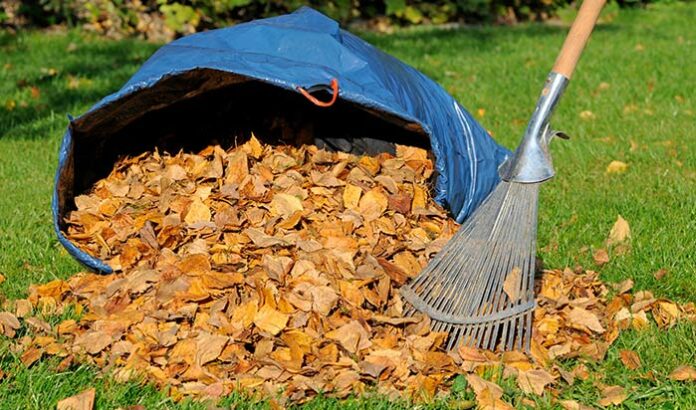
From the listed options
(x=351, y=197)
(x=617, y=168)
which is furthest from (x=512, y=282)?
(x=617, y=168)

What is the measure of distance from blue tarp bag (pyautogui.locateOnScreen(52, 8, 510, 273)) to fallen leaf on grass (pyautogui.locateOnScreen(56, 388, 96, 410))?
0.72m

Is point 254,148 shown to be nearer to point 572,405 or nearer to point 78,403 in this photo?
point 78,403

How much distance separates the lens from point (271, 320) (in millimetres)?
3105

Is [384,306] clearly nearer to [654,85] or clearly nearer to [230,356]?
[230,356]

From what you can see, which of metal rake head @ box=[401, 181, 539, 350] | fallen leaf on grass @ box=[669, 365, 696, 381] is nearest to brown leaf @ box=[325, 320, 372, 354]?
metal rake head @ box=[401, 181, 539, 350]

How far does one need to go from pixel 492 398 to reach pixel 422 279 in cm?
51

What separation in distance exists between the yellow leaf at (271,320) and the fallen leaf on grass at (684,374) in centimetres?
115

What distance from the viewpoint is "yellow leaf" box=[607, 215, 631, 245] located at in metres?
4.22

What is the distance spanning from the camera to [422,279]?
3328 millimetres

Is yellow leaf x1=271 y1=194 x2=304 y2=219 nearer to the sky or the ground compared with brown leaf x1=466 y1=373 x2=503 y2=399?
nearer to the sky

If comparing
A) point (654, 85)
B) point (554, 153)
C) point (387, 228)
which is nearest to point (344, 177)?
point (387, 228)

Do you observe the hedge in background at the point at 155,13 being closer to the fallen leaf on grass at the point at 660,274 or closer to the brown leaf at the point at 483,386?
the fallen leaf on grass at the point at 660,274

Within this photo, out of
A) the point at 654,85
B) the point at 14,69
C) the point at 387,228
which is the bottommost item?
the point at 14,69

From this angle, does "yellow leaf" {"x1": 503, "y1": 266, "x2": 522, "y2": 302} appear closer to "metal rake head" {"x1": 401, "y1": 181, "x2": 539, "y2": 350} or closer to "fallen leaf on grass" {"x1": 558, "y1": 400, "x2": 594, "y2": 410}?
"metal rake head" {"x1": 401, "y1": 181, "x2": 539, "y2": 350}
